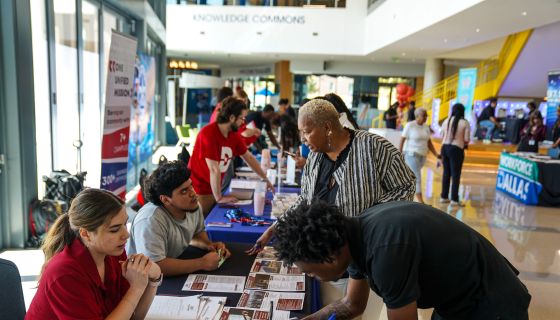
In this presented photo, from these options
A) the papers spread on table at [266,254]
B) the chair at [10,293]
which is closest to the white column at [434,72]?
the papers spread on table at [266,254]

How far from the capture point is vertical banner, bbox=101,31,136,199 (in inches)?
144

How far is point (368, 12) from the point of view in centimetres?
1456

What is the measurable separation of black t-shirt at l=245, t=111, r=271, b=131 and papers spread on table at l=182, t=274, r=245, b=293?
13.2 feet

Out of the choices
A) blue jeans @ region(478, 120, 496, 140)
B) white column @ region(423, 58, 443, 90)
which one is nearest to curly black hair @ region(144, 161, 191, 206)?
blue jeans @ region(478, 120, 496, 140)

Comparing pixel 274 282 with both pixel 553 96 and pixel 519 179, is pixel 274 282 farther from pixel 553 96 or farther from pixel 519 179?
pixel 553 96

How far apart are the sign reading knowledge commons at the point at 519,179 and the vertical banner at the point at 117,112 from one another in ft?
18.4

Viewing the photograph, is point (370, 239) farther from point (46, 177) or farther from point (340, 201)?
point (46, 177)

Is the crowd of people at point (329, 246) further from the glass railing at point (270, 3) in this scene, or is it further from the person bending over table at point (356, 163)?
the glass railing at point (270, 3)

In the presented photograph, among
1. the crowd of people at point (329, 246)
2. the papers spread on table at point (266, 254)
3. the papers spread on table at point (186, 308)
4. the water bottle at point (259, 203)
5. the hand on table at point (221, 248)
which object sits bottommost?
the papers spread on table at point (186, 308)

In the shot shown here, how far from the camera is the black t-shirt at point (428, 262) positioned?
3.67ft

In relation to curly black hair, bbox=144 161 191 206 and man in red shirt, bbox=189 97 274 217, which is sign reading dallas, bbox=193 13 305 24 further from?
curly black hair, bbox=144 161 191 206

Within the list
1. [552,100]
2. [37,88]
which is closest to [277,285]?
[37,88]

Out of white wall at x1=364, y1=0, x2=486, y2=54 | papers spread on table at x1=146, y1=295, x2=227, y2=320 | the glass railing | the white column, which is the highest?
the glass railing

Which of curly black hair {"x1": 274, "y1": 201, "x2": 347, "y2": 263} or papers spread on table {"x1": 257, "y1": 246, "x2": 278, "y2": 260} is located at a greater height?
curly black hair {"x1": 274, "y1": 201, "x2": 347, "y2": 263}
